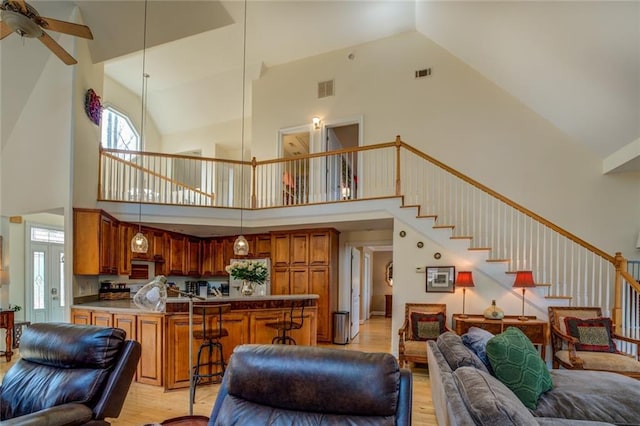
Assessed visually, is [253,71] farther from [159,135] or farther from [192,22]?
[159,135]

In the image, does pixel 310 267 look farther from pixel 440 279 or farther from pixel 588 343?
pixel 588 343

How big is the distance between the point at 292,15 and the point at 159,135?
17.2ft

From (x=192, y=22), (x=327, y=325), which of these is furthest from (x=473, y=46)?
(x=327, y=325)

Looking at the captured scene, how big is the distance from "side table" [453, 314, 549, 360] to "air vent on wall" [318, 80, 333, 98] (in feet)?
16.7

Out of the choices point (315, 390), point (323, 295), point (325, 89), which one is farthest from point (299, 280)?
point (315, 390)

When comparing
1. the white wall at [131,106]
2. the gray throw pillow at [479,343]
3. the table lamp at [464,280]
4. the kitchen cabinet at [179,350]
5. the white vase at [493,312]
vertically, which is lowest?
the kitchen cabinet at [179,350]

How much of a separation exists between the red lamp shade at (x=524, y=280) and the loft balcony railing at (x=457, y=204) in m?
0.35

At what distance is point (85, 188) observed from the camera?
527cm

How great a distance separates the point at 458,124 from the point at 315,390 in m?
6.01

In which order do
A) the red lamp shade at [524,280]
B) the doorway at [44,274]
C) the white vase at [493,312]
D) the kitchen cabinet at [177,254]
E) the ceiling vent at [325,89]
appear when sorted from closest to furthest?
the red lamp shade at [524,280], the white vase at [493,312], the doorway at [44,274], the kitchen cabinet at [177,254], the ceiling vent at [325,89]

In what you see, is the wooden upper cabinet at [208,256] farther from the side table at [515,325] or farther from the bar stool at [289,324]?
the side table at [515,325]

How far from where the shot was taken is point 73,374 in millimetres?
2098

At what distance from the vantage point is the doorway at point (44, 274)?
607 centimetres

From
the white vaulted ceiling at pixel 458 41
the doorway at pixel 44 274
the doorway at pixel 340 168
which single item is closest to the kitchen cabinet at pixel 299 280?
the doorway at pixel 340 168
